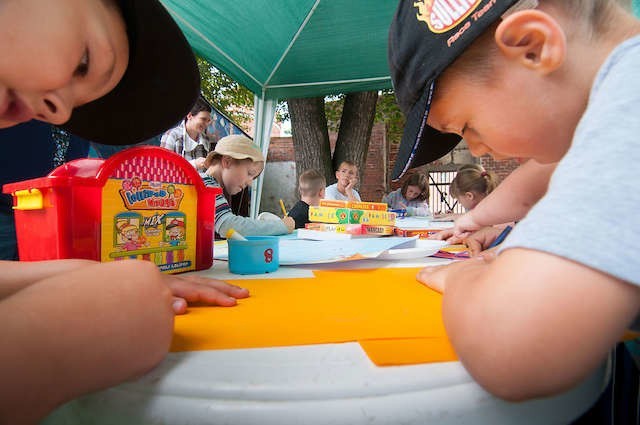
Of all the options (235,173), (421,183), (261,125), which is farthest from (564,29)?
(421,183)

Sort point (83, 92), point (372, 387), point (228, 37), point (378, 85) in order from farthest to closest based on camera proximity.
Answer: point (378, 85) → point (228, 37) → point (83, 92) → point (372, 387)

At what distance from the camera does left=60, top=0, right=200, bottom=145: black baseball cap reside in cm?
62

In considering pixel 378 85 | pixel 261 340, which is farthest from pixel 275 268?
pixel 378 85

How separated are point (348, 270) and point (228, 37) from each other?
8.10 feet

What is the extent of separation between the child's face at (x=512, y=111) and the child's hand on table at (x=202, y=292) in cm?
39

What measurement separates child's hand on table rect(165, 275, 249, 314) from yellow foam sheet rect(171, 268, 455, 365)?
1cm

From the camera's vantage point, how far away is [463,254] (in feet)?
2.83

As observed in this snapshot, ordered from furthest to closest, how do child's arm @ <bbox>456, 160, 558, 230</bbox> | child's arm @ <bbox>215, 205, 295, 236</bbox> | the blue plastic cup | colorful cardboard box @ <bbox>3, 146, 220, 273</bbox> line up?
child's arm @ <bbox>215, 205, 295, 236</bbox> < child's arm @ <bbox>456, 160, 558, 230</bbox> < the blue plastic cup < colorful cardboard box @ <bbox>3, 146, 220, 273</bbox>

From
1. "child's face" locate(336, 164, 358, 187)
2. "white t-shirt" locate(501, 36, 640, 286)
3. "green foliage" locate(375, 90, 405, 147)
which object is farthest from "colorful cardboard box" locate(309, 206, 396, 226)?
"green foliage" locate(375, 90, 405, 147)

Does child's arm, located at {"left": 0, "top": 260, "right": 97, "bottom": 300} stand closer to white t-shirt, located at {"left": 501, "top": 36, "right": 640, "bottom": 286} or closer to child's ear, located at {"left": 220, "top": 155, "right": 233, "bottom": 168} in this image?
white t-shirt, located at {"left": 501, "top": 36, "right": 640, "bottom": 286}

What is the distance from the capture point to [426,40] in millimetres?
466

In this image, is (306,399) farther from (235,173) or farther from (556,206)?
(235,173)

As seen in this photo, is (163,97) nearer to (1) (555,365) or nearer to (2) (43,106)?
(2) (43,106)

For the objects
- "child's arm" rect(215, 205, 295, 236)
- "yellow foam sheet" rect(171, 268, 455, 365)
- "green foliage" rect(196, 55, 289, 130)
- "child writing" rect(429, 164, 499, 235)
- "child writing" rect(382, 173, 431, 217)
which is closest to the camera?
"yellow foam sheet" rect(171, 268, 455, 365)
